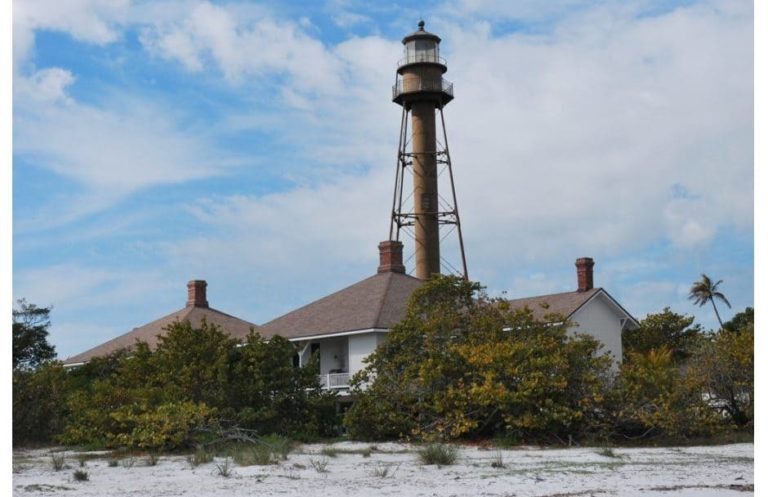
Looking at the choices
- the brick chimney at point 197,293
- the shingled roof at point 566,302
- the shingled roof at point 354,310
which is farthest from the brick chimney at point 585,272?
the brick chimney at point 197,293

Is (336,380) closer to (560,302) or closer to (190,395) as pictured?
(190,395)

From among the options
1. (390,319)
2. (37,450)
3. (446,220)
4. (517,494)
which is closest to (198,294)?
(446,220)

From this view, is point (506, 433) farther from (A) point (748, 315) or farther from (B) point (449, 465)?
(A) point (748, 315)

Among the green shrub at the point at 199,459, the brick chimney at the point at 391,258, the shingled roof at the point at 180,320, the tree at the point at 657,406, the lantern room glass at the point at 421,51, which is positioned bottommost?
the green shrub at the point at 199,459

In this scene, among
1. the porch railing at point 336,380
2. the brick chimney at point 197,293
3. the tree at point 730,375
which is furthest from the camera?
the brick chimney at point 197,293

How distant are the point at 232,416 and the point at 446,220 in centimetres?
2060

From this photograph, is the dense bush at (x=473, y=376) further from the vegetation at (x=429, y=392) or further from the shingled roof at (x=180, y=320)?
the shingled roof at (x=180, y=320)

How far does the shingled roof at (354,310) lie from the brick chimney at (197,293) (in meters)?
7.97

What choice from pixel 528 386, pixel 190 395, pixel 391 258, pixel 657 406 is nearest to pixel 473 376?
pixel 528 386

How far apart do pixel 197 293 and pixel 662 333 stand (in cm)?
2222

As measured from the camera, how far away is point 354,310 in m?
33.0

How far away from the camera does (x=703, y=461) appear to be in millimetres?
17047

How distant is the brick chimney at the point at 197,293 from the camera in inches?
1706

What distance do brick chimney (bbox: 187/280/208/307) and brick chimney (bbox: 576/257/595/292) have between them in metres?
16.7
